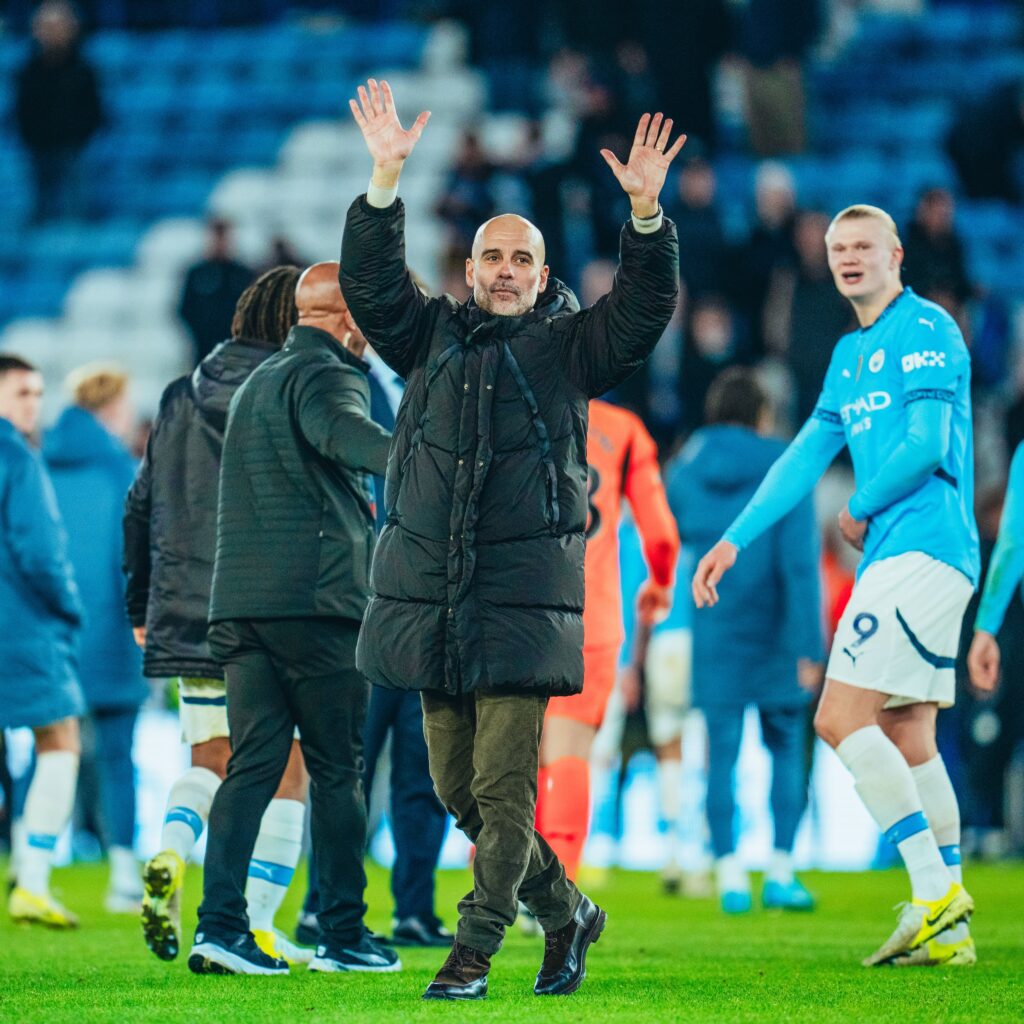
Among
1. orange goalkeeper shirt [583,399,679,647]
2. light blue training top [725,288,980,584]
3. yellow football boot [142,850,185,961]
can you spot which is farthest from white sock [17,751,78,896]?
light blue training top [725,288,980,584]

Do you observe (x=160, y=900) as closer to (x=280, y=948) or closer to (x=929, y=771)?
(x=280, y=948)

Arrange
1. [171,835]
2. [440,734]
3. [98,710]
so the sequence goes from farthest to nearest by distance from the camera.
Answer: [98,710], [171,835], [440,734]

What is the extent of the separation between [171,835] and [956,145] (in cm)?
1231

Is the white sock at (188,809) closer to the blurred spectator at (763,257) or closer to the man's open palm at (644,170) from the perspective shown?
the man's open palm at (644,170)

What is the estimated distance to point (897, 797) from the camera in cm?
636

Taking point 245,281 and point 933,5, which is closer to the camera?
point 245,281

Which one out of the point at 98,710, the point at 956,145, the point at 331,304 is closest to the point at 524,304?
the point at 331,304

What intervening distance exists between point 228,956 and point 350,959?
37 cm

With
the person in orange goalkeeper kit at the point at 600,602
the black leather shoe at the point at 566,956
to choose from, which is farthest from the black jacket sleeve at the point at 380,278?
the person in orange goalkeeper kit at the point at 600,602

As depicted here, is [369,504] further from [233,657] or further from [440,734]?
[440,734]

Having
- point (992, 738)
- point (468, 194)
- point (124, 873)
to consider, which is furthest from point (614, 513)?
point (468, 194)

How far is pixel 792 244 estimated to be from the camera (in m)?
15.7

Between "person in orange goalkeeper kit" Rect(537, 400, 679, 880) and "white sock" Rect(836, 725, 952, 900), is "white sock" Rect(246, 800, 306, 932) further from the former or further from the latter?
"white sock" Rect(836, 725, 952, 900)

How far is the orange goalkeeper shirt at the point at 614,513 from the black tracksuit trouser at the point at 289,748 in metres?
1.68
